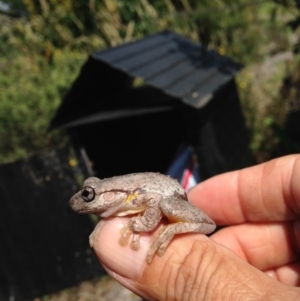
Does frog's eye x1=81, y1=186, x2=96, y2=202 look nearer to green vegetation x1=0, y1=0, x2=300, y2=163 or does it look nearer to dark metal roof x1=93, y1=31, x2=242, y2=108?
dark metal roof x1=93, y1=31, x2=242, y2=108

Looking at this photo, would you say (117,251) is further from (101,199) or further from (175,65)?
(175,65)

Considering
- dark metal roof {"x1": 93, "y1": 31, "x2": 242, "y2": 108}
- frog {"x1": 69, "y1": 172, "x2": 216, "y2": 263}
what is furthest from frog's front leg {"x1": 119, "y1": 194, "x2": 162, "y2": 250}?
dark metal roof {"x1": 93, "y1": 31, "x2": 242, "y2": 108}

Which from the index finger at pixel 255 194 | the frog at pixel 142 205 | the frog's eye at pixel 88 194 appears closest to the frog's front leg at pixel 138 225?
the frog at pixel 142 205

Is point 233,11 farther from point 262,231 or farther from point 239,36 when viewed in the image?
point 262,231

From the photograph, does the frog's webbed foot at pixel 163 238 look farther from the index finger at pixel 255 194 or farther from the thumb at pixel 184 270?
A: the index finger at pixel 255 194

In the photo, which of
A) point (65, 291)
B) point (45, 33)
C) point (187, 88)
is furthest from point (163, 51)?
point (45, 33)

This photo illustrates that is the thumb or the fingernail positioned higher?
the fingernail

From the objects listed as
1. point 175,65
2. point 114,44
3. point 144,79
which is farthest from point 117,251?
point 114,44
